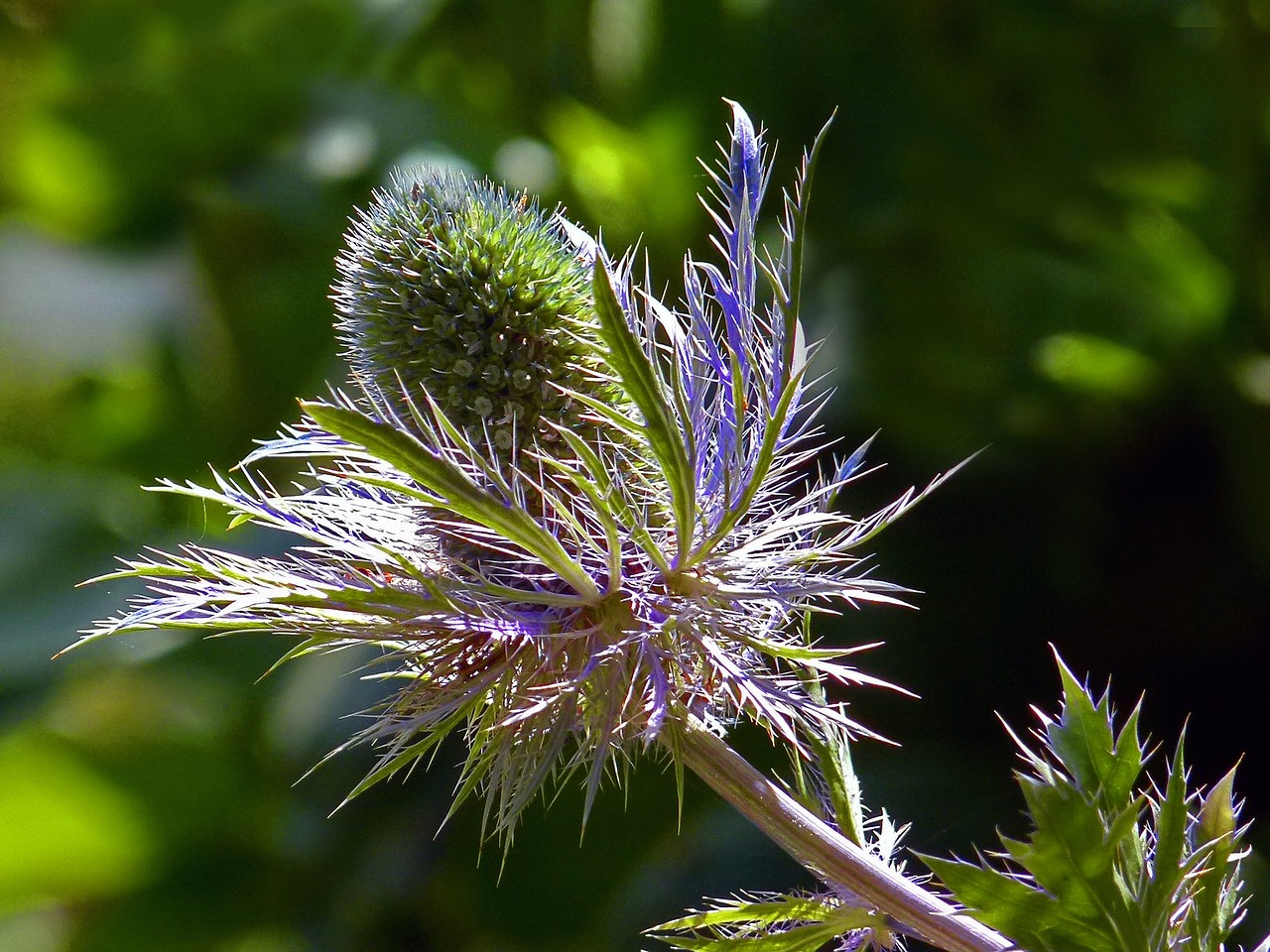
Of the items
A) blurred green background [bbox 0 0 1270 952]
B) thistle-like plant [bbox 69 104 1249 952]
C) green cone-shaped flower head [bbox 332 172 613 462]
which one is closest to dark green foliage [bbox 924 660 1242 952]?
thistle-like plant [bbox 69 104 1249 952]

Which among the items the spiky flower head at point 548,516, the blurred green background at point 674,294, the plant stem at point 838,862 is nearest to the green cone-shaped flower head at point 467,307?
the spiky flower head at point 548,516

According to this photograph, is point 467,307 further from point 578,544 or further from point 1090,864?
point 1090,864

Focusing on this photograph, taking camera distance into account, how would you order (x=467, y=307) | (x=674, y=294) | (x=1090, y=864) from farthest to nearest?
(x=674, y=294) < (x=467, y=307) < (x=1090, y=864)

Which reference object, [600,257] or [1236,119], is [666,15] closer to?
[1236,119]

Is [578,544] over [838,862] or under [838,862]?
over

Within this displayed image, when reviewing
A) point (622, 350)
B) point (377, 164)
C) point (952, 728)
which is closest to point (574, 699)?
point (622, 350)

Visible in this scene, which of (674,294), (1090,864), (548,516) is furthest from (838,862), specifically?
(674,294)
